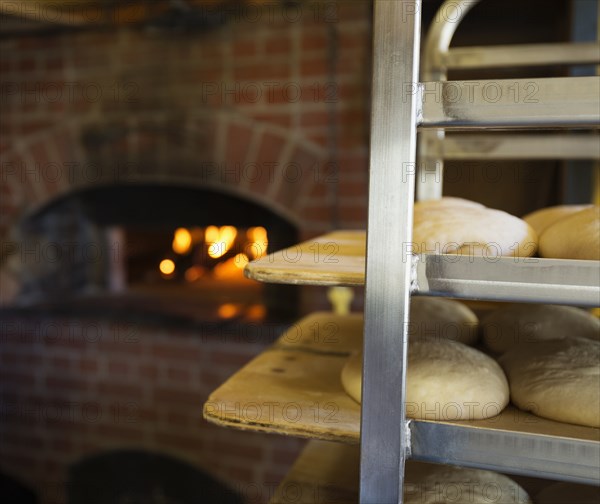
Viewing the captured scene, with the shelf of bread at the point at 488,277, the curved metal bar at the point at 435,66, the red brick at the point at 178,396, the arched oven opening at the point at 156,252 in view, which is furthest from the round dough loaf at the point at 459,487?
the red brick at the point at 178,396

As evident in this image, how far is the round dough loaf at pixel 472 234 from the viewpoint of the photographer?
73cm

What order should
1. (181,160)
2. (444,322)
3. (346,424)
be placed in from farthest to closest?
(181,160)
(444,322)
(346,424)

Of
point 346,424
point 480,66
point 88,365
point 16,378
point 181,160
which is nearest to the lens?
point 346,424

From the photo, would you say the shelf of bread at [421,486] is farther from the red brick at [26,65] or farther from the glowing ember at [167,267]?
the red brick at [26,65]

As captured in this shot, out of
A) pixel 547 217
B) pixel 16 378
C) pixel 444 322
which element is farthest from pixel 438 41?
pixel 16 378

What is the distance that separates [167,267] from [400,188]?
2.07 meters

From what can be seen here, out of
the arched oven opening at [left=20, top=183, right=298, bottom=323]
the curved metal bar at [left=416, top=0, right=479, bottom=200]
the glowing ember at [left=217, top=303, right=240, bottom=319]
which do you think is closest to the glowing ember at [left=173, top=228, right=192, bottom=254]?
the arched oven opening at [left=20, top=183, right=298, bottom=323]

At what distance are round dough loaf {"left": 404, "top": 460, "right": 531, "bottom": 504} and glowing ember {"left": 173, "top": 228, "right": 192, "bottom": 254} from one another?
1687 mm

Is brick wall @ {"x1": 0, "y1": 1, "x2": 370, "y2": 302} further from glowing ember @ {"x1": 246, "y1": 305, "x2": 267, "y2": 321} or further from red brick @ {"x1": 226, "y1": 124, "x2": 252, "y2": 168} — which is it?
glowing ember @ {"x1": 246, "y1": 305, "x2": 267, "y2": 321}

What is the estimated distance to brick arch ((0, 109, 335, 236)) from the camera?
79.4 inches

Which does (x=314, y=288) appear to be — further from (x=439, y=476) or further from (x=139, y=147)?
(x=439, y=476)

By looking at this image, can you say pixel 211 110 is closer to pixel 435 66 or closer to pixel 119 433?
pixel 435 66

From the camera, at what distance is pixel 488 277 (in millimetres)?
620

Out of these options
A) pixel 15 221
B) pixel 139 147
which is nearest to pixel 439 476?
pixel 139 147
